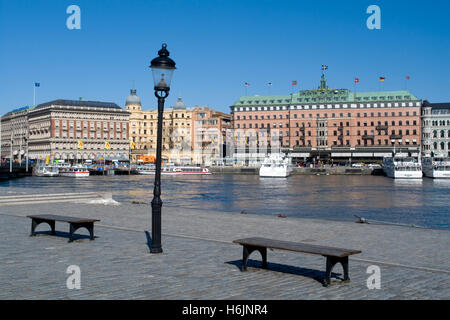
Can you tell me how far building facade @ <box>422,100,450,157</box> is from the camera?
145250 mm

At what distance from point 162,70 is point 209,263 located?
5.17 metres

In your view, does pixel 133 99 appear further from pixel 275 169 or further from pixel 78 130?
Result: pixel 275 169

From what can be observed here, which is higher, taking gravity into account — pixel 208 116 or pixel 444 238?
pixel 208 116

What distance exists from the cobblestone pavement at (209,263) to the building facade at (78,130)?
143m

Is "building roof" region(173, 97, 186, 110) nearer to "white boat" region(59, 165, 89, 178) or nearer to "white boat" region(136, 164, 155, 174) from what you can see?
"white boat" region(136, 164, 155, 174)

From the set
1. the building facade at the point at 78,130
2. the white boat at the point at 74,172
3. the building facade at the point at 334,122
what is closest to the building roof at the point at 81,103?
the building facade at the point at 78,130

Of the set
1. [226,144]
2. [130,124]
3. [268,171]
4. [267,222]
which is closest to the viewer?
[267,222]

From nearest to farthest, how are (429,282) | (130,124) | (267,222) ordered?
(429,282) → (267,222) → (130,124)

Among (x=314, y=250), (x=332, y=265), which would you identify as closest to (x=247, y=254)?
(x=314, y=250)

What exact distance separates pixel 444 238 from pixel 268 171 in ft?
297

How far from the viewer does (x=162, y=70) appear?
13.4 meters
